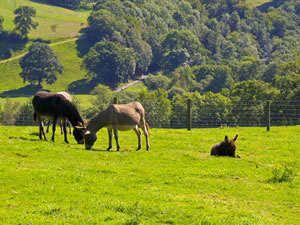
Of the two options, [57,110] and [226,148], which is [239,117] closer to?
[226,148]

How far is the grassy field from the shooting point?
51.9 ft

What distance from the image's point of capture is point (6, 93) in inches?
7407

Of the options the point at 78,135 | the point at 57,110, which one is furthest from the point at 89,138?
the point at 57,110

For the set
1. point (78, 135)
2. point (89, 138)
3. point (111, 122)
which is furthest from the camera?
point (78, 135)

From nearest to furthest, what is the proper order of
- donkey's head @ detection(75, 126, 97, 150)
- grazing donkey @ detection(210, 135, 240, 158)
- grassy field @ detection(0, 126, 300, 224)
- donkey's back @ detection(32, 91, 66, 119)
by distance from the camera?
1. grassy field @ detection(0, 126, 300, 224)
2. grazing donkey @ detection(210, 135, 240, 158)
3. donkey's head @ detection(75, 126, 97, 150)
4. donkey's back @ detection(32, 91, 66, 119)

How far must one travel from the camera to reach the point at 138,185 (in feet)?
63.8

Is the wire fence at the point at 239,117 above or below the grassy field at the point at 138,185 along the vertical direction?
above

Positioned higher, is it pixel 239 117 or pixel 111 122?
pixel 111 122

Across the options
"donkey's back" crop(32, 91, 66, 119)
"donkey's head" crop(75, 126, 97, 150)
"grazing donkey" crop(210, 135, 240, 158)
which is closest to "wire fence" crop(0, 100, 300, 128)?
"donkey's back" crop(32, 91, 66, 119)

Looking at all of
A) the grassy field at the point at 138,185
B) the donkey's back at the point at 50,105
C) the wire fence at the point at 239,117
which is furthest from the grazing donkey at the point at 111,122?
the wire fence at the point at 239,117

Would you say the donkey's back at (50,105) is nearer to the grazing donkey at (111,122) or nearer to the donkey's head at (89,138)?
the grazing donkey at (111,122)

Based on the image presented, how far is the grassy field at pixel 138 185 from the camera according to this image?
15.8m

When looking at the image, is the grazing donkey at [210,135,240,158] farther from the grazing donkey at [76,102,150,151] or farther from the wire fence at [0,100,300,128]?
the wire fence at [0,100,300,128]

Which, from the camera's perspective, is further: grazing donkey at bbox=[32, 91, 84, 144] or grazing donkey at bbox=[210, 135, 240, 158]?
grazing donkey at bbox=[32, 91, 84, 144]
